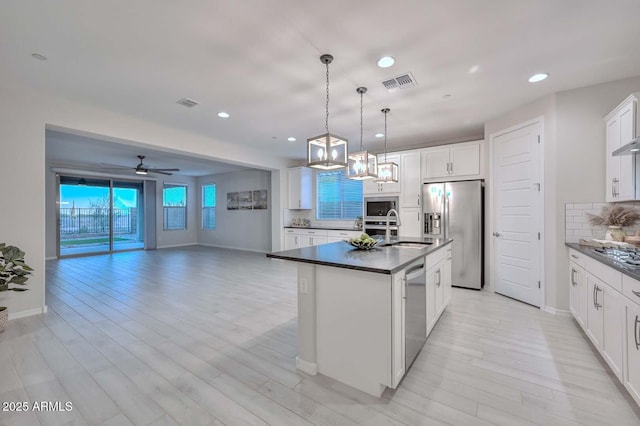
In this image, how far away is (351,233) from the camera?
6.00m

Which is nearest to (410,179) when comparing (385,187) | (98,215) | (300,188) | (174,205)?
(385,187)

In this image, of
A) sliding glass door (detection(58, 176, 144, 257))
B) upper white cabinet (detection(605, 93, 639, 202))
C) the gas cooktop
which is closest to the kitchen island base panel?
the gas cooktop

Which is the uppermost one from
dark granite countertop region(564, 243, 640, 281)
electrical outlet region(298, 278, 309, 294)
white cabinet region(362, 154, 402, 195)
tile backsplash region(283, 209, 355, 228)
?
white cabinet region(362, 154, 402, 195)

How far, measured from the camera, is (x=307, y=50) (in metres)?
2.44

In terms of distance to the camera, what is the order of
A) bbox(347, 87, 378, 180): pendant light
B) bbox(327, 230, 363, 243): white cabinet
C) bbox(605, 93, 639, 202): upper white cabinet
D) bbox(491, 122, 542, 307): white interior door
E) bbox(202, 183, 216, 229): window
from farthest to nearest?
1. bbox(202, 183, 216, 229): window
2. bbox(327, 230, 363, 243): white cabinet
3. bbox(491, 122, 542, 307): white interior door
4. bbox(347, 87, 378, 180): pendant light
5. bbox(605, 93, 639, 202): upper white cabinet

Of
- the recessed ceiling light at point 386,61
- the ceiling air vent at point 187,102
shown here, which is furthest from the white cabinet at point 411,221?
the ceiling air vent at point 187,102

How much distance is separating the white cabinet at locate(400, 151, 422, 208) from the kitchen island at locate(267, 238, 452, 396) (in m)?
2.92

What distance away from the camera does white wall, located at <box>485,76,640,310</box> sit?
10.1 ft

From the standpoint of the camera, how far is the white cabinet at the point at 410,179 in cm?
502

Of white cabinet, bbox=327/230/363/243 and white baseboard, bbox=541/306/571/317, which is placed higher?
white cabinet, bbox=327/230/363/243

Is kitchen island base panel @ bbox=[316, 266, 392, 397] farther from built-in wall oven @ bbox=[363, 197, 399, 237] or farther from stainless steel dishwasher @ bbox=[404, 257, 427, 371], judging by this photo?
built-in wall oven @ bbox=[363, 197, 399, 237]

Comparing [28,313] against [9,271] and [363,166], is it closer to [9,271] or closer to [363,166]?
[9,271]

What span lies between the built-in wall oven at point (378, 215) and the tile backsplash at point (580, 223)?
8.18 feet

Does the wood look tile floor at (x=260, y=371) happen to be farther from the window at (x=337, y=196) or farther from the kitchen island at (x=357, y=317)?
the window at (x=337, y=196)
